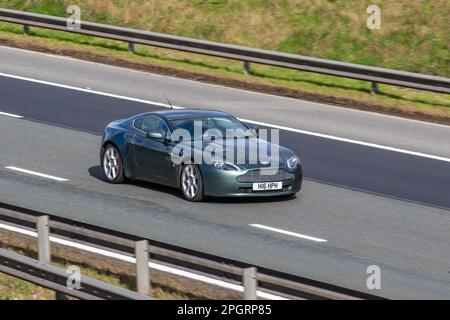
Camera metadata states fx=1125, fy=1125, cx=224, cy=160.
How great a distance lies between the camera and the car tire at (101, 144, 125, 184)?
19.3 m

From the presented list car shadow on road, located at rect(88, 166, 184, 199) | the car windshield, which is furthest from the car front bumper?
the car windshield

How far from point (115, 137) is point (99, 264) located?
629 cm

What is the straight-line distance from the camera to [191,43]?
28.8 m

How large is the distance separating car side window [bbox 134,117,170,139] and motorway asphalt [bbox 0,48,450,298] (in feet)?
3.22

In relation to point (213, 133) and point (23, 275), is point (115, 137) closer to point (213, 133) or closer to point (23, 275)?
point (213, 133)

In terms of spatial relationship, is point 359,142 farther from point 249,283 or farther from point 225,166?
point 249,283

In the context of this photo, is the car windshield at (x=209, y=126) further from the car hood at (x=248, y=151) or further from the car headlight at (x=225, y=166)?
the car headlight at (x=225, y=166)

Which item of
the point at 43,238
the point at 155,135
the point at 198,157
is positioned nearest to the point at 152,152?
the point at 155,135

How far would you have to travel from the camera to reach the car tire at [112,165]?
19266mm

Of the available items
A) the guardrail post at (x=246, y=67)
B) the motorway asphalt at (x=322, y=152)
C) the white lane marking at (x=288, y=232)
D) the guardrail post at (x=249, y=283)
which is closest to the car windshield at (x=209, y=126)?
the motorway asphalt at (x=322, y=152)

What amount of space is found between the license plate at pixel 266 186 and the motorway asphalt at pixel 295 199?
29 cm

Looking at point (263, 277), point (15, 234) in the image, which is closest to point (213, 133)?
point (15, 234)

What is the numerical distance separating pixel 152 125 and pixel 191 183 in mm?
1759

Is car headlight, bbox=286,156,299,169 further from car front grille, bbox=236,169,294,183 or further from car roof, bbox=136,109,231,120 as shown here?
car roof, bbox=136,109,231,120
